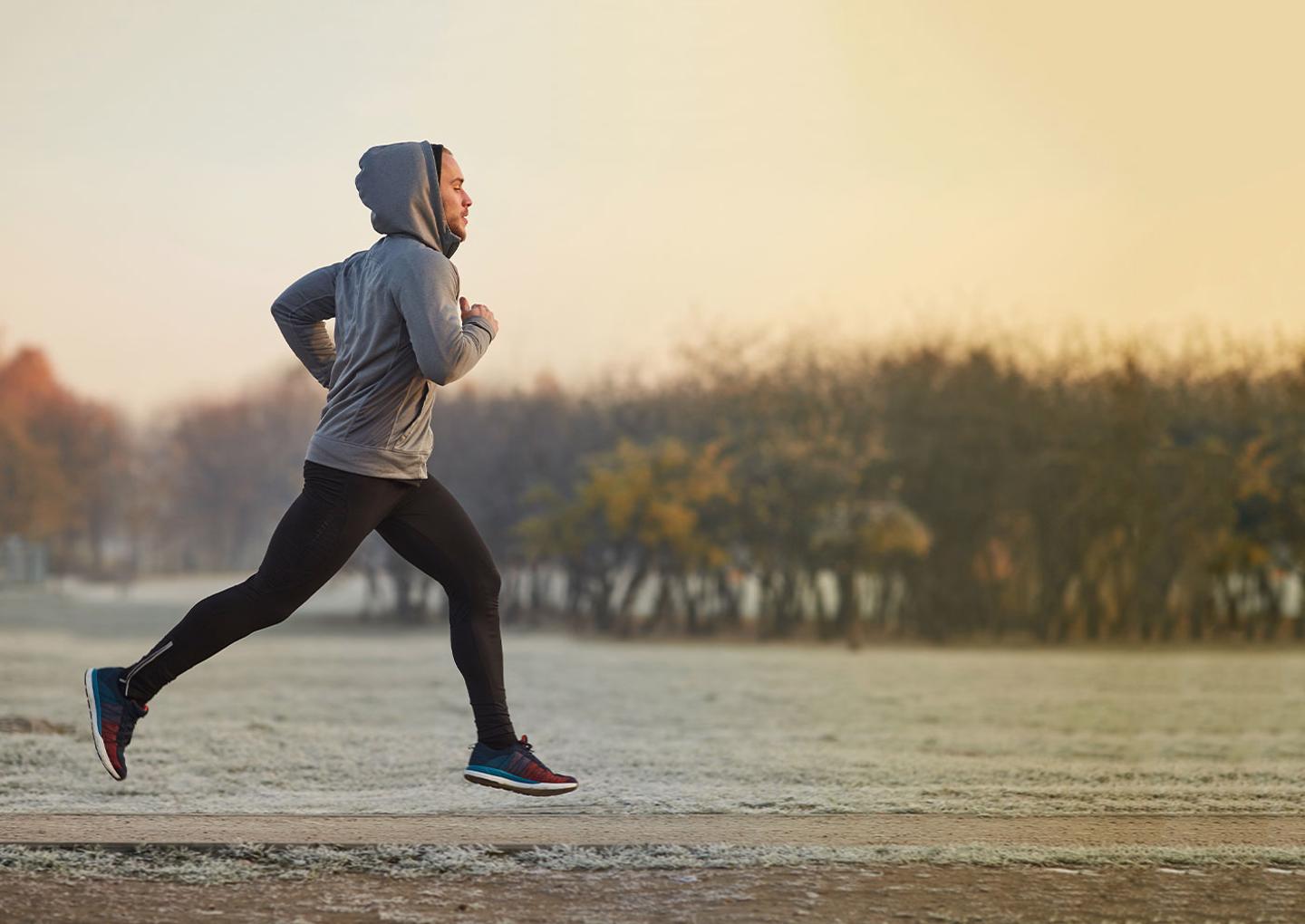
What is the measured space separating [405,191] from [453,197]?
169mm

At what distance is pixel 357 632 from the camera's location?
76.0ft

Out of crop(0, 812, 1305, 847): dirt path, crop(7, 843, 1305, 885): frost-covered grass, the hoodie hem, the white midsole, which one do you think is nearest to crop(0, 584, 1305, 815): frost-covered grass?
crop(0, 812, 1305, 847): dirt path

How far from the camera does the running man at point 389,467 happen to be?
484cm

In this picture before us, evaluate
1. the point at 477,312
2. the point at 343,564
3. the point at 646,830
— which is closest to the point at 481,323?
the point at 477,312

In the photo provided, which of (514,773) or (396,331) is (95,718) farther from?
(396,331)

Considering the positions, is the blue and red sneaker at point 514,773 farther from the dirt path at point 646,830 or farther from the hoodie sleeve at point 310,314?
the hoodie sleeve at point 310,314

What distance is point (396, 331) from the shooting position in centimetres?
486

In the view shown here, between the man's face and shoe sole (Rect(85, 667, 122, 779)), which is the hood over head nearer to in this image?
the man's face

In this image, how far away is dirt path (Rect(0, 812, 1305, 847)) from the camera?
16.9 ft

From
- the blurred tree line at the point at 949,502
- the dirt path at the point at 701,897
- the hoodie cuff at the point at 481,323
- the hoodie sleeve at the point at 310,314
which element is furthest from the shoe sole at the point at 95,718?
the blurred tree line at the point at 949,502

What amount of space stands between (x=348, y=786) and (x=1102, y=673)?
34.7 feet

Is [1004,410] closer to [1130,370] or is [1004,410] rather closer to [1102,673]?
[1130,370]

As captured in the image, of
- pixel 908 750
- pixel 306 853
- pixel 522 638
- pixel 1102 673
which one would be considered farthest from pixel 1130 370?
pixel 306 853

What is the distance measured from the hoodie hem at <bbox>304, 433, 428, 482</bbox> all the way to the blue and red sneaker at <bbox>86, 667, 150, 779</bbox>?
2.94ft
